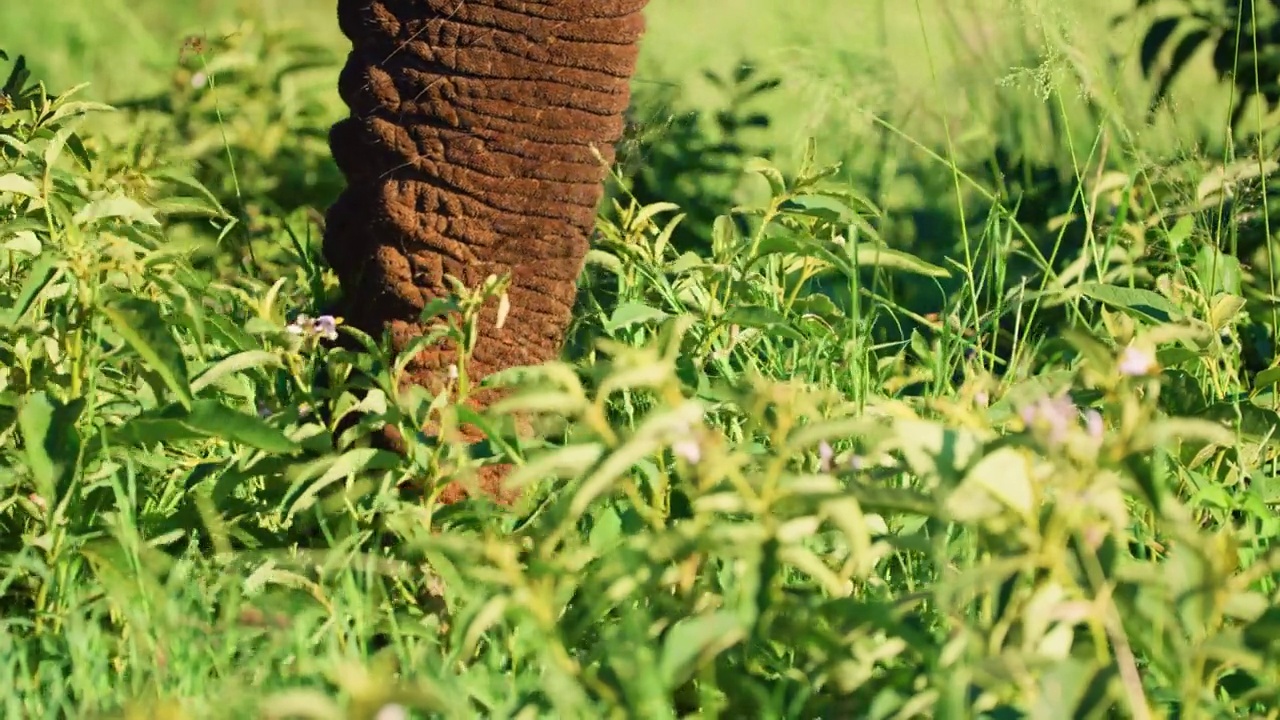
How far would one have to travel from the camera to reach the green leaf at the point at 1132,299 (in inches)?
102

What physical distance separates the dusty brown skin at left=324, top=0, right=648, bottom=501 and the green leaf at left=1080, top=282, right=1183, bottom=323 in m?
0.74

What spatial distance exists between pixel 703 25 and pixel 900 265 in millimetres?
4304

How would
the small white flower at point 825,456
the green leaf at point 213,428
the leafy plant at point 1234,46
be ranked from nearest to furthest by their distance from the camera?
the small white flower at point 825,456 → the green leaf at point 213,428 → the leafy plant at point 1234,46

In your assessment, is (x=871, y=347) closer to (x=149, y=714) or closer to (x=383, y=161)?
(x=383, y=161)

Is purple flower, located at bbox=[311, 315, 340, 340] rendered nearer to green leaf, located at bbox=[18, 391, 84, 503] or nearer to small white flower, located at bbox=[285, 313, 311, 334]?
small white flower, located at bbox=[285, 313, 311, 334]

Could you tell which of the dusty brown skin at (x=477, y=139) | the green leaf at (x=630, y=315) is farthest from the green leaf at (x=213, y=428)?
the green leaf at (x=630, y=315)

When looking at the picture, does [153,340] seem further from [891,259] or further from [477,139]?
[891,259]

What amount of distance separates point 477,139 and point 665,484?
68 centimetres

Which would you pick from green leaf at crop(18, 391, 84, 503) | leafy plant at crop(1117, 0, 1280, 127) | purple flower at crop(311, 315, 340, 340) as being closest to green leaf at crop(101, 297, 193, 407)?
green leaf at crop(18, 391, 84, 503)

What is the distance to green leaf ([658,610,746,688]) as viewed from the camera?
5.51ft

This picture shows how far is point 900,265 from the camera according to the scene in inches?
114

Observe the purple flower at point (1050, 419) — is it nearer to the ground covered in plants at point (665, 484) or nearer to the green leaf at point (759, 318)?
the ground covered in plants at point (665, 484)

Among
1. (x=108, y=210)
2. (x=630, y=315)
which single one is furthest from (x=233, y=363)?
(x=630, y=315)

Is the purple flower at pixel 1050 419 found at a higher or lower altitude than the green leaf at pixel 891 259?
higher
